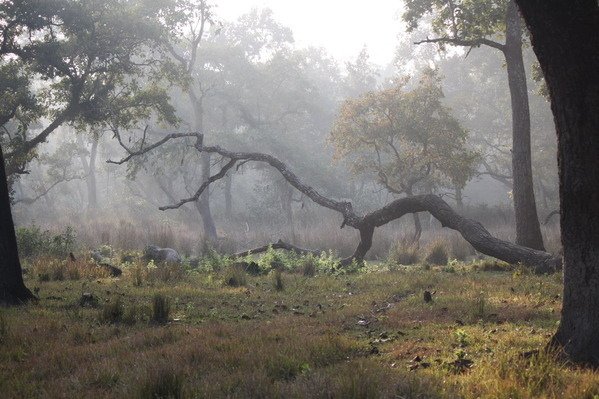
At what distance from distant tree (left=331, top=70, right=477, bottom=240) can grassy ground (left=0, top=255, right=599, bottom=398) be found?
49.7 ft

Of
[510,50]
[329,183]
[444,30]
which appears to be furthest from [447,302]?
[329,183]

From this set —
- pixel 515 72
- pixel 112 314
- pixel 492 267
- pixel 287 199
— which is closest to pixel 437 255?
pixel 492 267

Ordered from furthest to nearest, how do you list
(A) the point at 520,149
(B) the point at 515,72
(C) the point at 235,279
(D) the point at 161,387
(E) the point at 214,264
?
(B) the point at 515,72 < (A) the point at 520,149 < (E) the point at 214,264 < (C) the point at 235,279 < (D) the point at 161,387

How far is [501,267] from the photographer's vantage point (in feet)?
43.3

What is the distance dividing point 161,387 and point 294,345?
Answer: 1.57 metres

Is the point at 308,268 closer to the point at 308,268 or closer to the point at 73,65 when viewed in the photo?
the point at 308,268

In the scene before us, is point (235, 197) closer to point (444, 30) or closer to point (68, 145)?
point (68, 145)

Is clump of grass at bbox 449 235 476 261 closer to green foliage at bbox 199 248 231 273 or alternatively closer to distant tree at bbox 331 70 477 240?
distant tree at bbox 331 70 477 240

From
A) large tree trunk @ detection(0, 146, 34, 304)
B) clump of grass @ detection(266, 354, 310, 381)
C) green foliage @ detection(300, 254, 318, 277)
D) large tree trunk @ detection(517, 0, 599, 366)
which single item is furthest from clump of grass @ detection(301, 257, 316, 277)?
large tree trunk @ detection(517, 0, 599, 366)

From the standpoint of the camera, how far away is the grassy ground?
3.88m

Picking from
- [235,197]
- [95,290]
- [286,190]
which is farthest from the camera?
[235,197]

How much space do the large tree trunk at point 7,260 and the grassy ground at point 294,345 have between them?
619mm

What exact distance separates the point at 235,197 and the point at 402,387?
187 feet

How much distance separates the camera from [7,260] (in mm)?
8094
